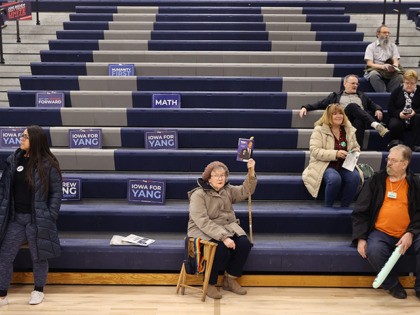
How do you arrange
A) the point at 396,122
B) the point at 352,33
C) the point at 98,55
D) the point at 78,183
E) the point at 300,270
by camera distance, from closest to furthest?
the point at 300,270 < the point at 78,183 < the point at 396,122 < the point at 98,55 < the point at 352,33

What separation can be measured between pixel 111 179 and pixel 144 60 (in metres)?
1.82

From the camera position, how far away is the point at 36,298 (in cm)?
323

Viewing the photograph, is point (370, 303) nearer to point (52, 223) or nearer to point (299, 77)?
point (52, 223)

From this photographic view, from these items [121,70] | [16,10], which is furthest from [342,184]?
[16,10]

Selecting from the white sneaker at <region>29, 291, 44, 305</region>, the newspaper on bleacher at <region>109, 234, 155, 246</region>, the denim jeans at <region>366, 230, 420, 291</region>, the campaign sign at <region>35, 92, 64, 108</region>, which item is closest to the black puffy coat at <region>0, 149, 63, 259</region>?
the white sneaker at <region>29, 291, 44, 305</region>

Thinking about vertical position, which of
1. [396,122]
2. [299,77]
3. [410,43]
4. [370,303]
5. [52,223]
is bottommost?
[370,303]

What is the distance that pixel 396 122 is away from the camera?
4145 mm

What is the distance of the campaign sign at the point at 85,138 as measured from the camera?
422 centimetres

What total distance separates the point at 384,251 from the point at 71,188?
2.15m

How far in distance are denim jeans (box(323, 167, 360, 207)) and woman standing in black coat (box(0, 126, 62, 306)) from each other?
176 centimetres

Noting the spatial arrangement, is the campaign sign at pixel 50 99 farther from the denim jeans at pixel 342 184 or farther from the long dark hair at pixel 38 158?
the denim jeans at pixel 342 184

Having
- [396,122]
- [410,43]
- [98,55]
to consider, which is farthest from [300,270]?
[410,43]

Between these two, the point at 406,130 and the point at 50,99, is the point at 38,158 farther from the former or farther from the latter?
the point at 406,130

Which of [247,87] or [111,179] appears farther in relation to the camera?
[247,87]
